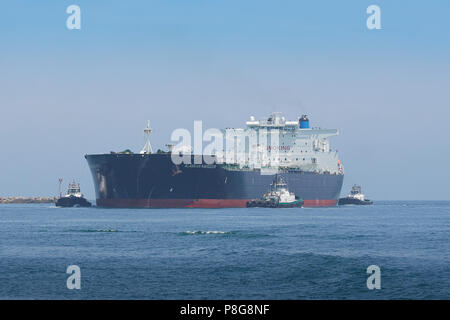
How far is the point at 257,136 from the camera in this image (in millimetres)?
93188

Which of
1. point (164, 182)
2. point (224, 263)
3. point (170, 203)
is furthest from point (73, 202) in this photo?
point (224, 263)

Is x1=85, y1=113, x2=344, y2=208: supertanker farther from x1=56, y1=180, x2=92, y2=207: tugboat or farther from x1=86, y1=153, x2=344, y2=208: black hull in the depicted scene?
x1=56, y1=180, x2=92, y2=207: tugboat

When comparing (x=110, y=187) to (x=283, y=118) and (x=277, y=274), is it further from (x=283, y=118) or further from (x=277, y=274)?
(x=277, y=274)

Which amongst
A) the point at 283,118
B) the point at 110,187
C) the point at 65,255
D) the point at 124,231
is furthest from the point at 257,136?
the point at 65,255

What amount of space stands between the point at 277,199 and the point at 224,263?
49.7m

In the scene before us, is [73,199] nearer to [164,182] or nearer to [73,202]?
[73,202]

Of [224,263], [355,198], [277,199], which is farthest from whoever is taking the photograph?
[355,198]

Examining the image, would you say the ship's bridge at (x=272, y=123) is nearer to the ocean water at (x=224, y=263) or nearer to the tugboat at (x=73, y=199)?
A: the tugboat at (x=73, y=199)

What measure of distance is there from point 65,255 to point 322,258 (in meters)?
12.3

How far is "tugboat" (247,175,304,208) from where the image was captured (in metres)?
76.6

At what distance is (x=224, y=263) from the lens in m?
28.2
